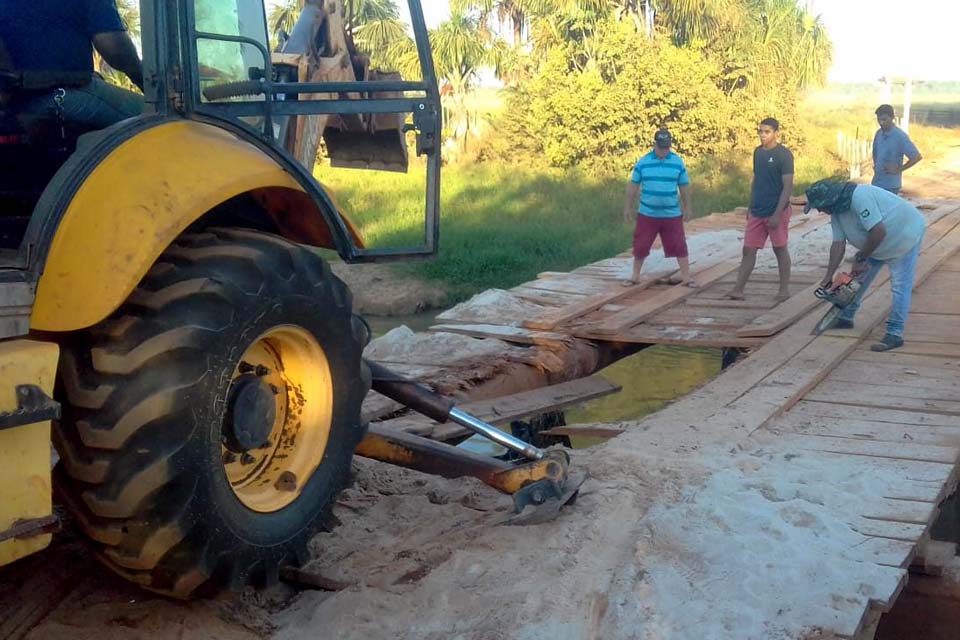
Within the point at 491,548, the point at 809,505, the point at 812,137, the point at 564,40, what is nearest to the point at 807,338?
the point at 809,505

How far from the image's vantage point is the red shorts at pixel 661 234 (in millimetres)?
10898

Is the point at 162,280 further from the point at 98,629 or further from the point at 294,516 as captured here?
the point at 98,629

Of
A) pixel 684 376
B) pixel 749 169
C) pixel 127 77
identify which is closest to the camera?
pixel 127 77

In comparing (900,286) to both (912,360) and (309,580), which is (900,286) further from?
(309,580)

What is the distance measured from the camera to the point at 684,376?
45.9ft

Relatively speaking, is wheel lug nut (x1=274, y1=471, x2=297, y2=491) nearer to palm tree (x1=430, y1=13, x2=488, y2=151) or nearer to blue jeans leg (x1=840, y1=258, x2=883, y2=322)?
blue jeans leg (x1=840, y1=258, x2=883, y2=322)

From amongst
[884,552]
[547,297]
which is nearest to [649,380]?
[547,297]

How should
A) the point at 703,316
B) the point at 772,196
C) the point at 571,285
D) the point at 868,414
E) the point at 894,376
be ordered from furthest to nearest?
the point at 571,285 < the point at 772,196 < the point at 703,316 < the point at 894,376 < the point at 868,414

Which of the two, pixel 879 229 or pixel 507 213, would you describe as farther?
pixel 507 213

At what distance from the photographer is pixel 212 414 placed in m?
3.50

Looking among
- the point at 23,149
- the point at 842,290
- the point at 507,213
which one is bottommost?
the point at 507,213

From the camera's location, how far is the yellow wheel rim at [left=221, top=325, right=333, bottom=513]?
394cm

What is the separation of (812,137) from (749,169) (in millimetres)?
8206

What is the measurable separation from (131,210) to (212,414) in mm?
662
